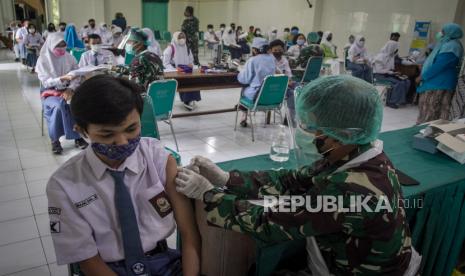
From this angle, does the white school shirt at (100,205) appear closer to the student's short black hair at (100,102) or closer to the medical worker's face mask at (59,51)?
the student's short black hair at (100,102)

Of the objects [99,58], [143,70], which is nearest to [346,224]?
[143,70]

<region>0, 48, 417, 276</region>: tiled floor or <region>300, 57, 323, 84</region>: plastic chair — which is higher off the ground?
<region>300, 57, 323, 84</region>: plastic chair

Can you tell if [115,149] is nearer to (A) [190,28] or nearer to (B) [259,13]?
(A) [190,28]

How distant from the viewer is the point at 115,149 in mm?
1043

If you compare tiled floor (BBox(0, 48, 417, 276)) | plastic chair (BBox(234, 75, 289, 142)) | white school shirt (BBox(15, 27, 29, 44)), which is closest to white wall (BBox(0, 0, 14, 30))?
white school shirt (BBox(15, 27, 29, 44))

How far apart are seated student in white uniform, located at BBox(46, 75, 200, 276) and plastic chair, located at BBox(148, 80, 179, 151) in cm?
194

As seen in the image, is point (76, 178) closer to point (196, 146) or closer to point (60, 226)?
point (60, 226)

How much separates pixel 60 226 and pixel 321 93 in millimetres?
845

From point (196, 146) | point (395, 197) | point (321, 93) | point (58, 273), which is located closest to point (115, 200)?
point (321, 93)

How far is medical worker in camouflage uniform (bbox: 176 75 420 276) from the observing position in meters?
0.95

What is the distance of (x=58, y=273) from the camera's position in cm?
184

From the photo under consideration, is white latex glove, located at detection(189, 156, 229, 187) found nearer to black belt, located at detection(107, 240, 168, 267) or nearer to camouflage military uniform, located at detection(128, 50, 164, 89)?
black belt, located at detection(107, 240, 168, 267)

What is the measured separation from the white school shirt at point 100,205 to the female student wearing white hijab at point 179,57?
416cm

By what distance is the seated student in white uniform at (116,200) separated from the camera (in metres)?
0.98
